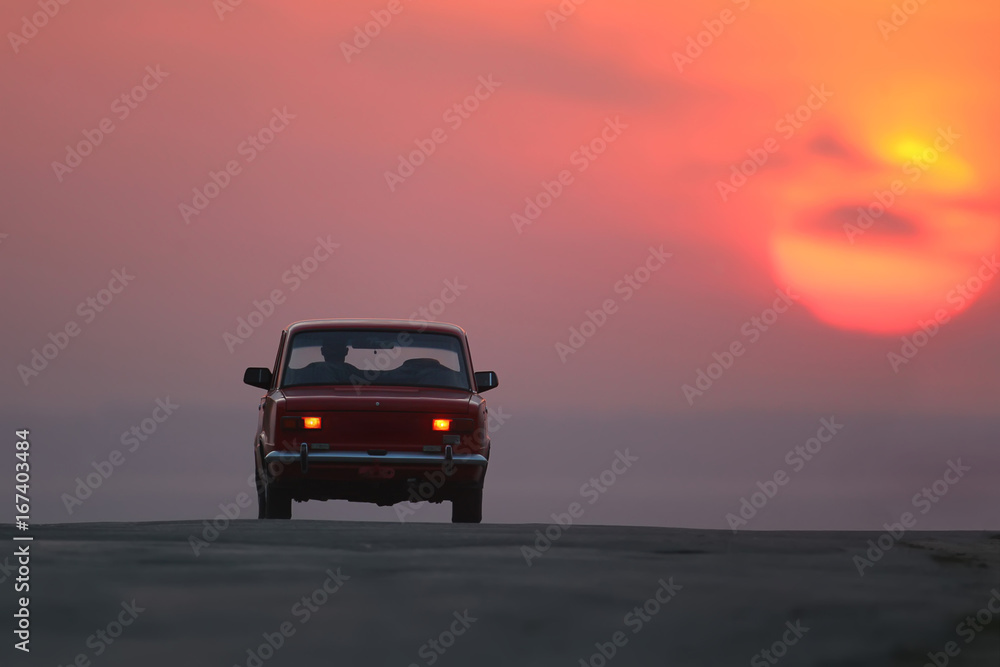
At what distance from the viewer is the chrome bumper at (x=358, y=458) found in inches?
520

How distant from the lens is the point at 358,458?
13211 mm

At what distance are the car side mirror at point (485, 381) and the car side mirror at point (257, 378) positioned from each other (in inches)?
83.4

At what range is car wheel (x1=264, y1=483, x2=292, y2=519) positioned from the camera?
1342 centimetres

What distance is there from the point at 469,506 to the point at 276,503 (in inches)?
70.5

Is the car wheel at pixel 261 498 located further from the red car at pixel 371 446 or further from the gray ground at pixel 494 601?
the gray ground at pixel 494 601

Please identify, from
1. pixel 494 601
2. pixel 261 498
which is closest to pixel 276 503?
pixel 261 498

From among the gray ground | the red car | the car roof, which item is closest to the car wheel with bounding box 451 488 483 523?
the red car

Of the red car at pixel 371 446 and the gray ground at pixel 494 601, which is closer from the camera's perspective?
the gray ground at pixel 494 601

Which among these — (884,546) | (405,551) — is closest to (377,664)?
(405,551)

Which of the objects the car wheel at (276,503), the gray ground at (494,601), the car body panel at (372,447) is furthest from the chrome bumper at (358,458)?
the gray ground at (494,601)

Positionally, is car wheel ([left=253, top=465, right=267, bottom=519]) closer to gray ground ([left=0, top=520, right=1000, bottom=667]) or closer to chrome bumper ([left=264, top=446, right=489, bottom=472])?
chrome bumper ([left=264, top=446, right=489, bottom=472])

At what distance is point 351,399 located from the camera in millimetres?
13430

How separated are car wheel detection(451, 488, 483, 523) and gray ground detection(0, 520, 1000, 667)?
15.0 ft

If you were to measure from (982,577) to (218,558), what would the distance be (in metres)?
3.86
